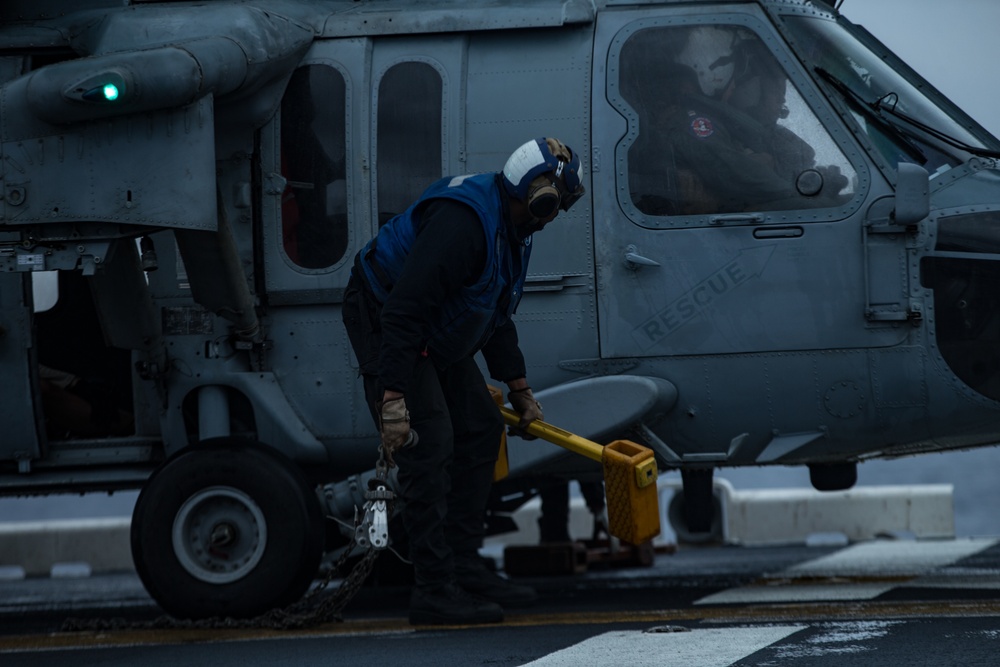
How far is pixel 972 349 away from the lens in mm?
6668

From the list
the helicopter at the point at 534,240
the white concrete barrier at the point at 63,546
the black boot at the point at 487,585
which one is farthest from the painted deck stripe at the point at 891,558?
the white concrete barrier at the point at 63,546

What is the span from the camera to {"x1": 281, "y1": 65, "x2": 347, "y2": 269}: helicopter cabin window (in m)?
7.11

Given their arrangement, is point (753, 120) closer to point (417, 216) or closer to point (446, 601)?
point (417, 216)

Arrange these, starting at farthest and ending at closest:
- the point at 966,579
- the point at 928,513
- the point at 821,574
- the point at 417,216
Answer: the point at 928,513 < the point at 821,574 < the point at 966,579 < the point at 417,216

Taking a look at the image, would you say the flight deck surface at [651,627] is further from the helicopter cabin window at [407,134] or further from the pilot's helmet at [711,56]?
the pilot's helmet at [711,56]

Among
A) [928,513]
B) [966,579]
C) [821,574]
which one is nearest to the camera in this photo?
[966,579]

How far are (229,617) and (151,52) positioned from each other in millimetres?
2480

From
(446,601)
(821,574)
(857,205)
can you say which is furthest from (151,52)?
(821,574)

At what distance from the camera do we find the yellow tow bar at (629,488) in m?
6.24

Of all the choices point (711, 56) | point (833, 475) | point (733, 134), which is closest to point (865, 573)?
point (833, 475)

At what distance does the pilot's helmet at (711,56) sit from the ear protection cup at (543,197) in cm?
141

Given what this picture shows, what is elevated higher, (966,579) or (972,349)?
(972,349)

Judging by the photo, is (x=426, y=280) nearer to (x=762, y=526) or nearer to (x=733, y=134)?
(x=733, y=134)

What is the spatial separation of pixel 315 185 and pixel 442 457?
5.55 feet
